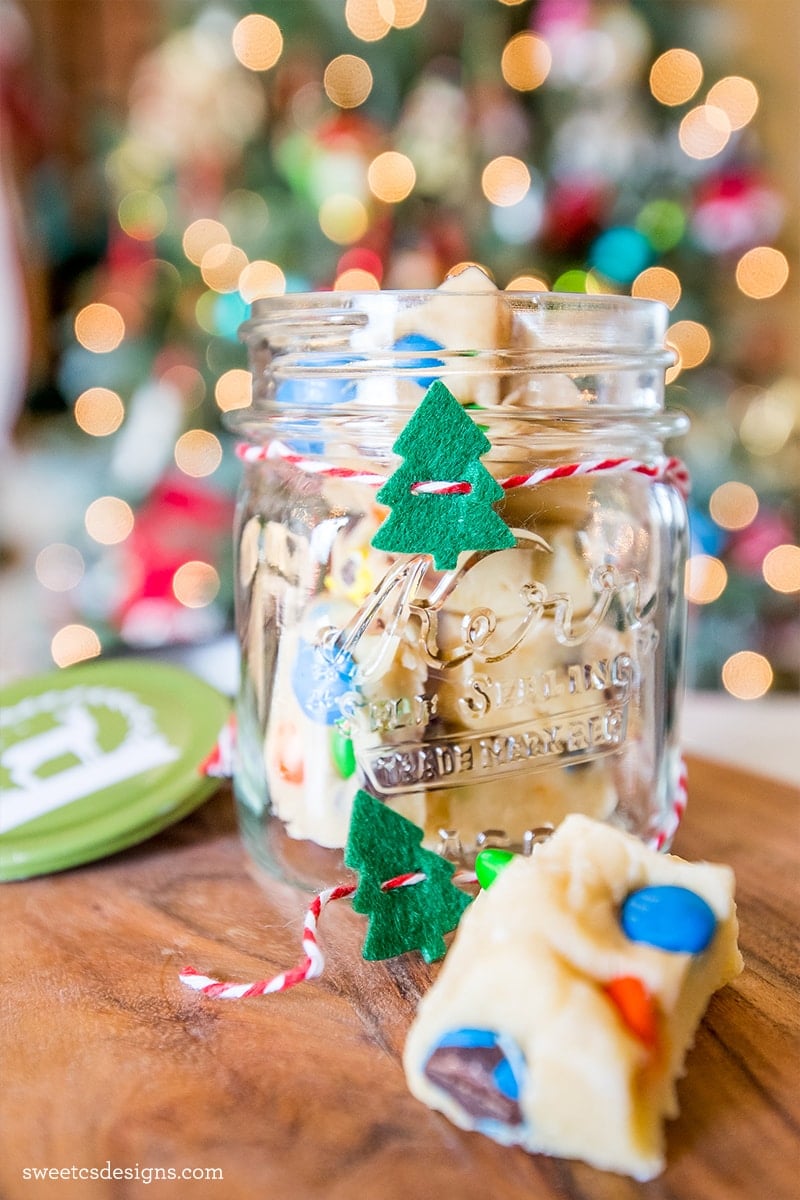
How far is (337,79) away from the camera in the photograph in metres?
1.80

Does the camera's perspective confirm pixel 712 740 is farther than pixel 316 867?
Yes

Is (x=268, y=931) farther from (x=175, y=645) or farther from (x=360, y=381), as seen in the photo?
(x=175, y=645)

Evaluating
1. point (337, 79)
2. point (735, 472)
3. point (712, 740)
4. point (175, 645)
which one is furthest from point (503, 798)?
point (337, 79)

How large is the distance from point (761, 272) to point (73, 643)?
166 centimetres

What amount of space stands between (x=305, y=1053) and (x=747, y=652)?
167cm

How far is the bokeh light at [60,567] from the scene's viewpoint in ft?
6.66

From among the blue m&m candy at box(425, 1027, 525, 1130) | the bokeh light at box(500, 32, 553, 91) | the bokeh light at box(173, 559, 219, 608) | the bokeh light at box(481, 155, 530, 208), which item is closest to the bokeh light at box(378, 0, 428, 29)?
the bokeh light at box(500, 32, 553, 91)

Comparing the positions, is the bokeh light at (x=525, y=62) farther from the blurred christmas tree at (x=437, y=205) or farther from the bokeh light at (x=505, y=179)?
the bokeh light at (x=505, y=179)

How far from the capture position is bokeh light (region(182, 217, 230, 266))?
182 cm

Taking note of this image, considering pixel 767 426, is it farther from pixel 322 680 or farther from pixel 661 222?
pixel 322 680

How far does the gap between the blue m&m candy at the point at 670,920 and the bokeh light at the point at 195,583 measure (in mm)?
1554

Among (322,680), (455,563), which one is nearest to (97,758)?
(322,680)

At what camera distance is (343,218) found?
68.2 inches

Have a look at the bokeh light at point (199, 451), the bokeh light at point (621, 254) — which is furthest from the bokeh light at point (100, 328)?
the bokeh light at point (621, 254)
